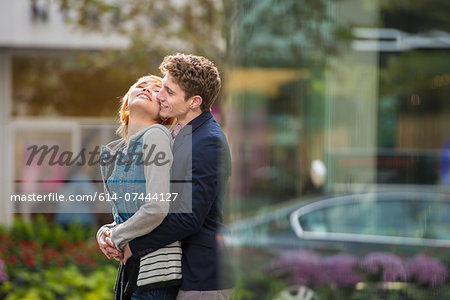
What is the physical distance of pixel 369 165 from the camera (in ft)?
7.20

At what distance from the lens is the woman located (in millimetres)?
2318

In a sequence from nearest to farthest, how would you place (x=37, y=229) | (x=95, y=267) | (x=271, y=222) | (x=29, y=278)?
(x=271, y=222)
(x=29, y=278)
(x=95, y=267)
(x=37, y=229)

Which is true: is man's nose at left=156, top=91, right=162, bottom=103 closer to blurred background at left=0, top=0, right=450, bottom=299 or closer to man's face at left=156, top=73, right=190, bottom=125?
man's face at left=156, top=73, right=190, bottom=125

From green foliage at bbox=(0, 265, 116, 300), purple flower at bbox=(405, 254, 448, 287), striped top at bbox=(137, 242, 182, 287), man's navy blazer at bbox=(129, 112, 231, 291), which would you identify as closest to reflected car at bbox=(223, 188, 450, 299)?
purple flower at bbox=(405, 254, 448, 287)

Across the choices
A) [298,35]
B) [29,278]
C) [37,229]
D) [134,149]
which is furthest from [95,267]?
[298,35]

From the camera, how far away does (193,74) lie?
2424 mm

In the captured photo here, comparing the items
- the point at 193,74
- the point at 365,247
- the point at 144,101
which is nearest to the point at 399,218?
the point at 365,247

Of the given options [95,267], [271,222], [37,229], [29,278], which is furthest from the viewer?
[37,229]

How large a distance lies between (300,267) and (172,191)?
56 centimetres

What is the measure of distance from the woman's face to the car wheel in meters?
0.87

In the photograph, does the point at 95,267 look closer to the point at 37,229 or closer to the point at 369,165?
the point at 37,229

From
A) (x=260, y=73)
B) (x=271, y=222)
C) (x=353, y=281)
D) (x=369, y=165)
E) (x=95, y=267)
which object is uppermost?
(x=260, y=73)

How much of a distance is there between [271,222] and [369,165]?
17.6 inches

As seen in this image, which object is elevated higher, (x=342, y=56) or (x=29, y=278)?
(x=342, y=56)
